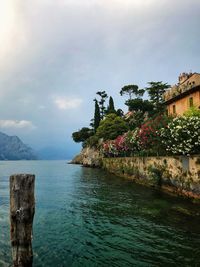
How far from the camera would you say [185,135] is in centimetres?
2153

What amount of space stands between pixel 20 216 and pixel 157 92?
72.3 metres

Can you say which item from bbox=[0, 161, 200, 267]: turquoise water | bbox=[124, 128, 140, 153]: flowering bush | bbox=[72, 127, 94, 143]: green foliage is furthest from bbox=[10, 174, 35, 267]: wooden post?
bbox=[72, 127, 94, 143]: green foliage

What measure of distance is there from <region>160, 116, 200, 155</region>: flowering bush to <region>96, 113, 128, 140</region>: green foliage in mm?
49918

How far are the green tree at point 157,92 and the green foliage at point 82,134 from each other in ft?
97.7

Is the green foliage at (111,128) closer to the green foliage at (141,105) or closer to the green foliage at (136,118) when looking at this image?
the green foliage at (136,118)

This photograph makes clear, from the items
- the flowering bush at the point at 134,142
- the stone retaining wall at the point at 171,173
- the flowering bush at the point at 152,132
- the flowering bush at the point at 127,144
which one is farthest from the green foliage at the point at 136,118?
the flowering bush at the point at 152,132

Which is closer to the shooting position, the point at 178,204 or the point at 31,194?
the point at 31,194

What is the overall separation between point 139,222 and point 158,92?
214 ft

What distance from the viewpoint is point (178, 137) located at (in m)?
21.9

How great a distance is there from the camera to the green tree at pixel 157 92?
74938 mm

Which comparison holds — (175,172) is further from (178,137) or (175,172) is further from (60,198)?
(60,198)

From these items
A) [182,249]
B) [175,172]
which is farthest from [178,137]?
[182,249]

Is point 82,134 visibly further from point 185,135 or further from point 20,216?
point 20,216

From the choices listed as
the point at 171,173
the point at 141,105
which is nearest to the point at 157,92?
the point at 141,105
